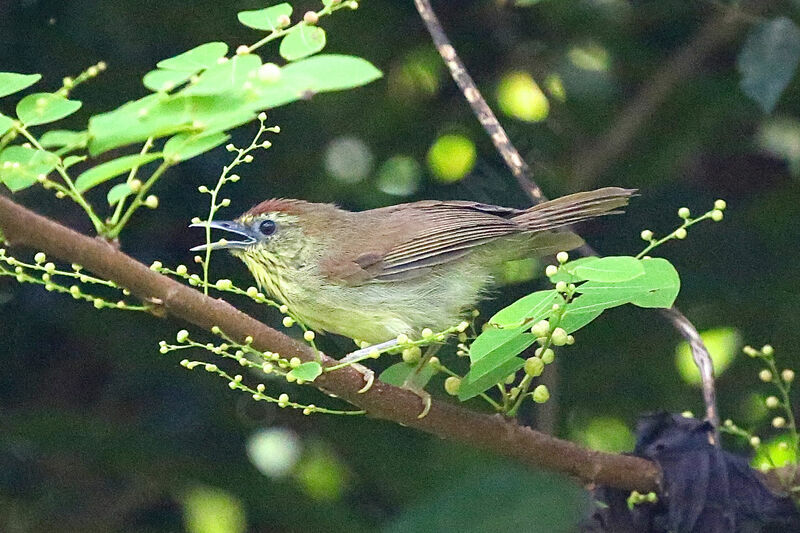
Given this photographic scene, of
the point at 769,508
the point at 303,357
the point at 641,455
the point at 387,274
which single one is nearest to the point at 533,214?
the point at 387,274

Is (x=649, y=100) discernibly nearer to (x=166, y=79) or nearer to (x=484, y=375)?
(x=484, y=375)

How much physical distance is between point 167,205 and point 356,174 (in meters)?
0.88

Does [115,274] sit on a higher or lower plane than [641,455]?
higher

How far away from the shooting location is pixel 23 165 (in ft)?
7.33

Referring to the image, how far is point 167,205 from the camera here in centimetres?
463

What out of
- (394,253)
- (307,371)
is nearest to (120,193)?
(307,371)

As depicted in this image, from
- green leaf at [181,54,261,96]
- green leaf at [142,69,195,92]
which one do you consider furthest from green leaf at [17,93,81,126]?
green leaf at [181,54,261,96]

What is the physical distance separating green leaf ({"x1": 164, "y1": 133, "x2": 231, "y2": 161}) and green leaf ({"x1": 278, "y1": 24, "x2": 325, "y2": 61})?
204 mm

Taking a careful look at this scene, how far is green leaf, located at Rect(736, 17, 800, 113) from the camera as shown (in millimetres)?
4125

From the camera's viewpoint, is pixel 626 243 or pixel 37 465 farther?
pixel 37 465

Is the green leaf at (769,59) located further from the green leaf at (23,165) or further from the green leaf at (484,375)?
the green leaf at (23,165)

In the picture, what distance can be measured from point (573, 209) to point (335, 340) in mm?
1204

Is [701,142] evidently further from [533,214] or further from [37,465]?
[37,465]

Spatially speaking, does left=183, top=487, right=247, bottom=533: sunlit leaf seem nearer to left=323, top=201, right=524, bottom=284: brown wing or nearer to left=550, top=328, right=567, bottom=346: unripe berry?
left=323, top=201, right=524, bottom=284: brown wing
